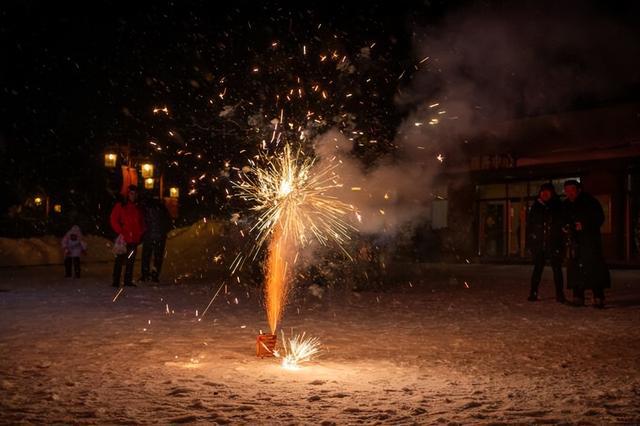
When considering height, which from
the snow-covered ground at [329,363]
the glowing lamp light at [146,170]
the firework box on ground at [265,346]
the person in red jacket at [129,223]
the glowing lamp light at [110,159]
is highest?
the glowing lamp light at [110,159]

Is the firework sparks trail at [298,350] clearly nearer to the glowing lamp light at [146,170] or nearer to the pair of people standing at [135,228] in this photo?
the pair of people standing at [135,228]

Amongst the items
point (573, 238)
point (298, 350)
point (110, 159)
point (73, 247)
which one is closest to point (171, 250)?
point (73, 247)

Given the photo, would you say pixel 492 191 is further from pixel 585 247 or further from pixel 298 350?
pixel 298 350

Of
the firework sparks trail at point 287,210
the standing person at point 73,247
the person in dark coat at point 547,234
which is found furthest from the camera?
the standing person at point 73,247

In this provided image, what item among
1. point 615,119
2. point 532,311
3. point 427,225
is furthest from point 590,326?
point 427,225

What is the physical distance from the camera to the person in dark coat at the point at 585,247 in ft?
36.2

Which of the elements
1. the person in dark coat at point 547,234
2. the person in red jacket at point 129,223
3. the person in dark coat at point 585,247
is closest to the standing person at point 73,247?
the person in red jacket at point 129,223

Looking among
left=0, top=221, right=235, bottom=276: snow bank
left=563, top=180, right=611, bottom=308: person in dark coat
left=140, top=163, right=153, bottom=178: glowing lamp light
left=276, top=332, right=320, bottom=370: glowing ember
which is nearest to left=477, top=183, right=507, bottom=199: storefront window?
left=0, top=221, right=235, bottom=276: snow bank

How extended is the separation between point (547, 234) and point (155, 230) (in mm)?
8300

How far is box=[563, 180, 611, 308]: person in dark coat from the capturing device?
1105cm

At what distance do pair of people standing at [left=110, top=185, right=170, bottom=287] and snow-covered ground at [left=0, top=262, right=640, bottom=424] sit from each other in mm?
2156

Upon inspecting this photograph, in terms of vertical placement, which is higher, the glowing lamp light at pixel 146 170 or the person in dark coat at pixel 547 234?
the glowing lamp light at pixel 146 170

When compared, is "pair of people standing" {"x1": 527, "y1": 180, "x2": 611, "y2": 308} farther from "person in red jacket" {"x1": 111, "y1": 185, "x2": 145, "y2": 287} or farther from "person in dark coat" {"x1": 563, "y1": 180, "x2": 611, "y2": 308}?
"person in red jacket" {"x1": 111, "y1": 185, "x2": 145, "y2": 287}

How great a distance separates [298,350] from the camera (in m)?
7.17
